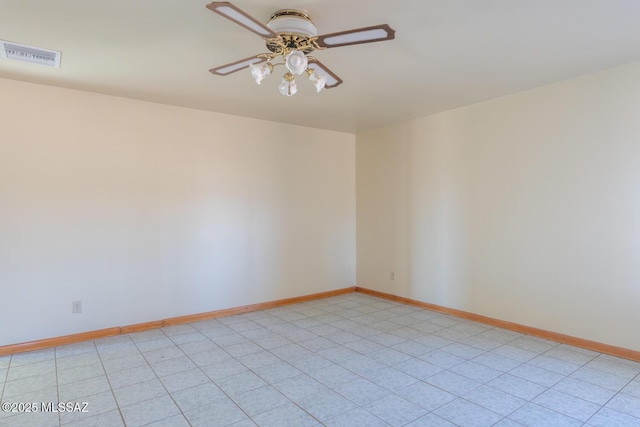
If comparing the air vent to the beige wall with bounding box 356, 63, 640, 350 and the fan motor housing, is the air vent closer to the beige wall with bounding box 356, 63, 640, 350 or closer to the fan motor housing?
the fan motor housing

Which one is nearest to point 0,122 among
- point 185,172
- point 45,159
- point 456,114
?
point 45,159

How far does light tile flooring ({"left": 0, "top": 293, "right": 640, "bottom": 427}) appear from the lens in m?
2.18

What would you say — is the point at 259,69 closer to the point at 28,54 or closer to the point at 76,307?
the point at 28,54

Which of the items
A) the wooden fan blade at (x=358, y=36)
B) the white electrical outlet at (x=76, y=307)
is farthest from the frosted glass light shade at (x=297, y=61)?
the white electrical outlet at (x=76, y=307)

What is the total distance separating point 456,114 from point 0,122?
456cm


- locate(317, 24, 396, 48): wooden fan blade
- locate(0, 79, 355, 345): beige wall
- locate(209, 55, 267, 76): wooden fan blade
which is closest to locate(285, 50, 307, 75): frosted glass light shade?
locate(317, 24, 396, 48): wooden fan blade

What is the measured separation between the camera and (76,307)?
11.3 feet

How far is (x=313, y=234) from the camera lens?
514 cm

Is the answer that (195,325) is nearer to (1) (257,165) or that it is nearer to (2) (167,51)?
(1) (257,165)

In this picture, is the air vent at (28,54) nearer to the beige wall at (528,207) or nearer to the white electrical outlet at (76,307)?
the white electrical outlet at (76,307)

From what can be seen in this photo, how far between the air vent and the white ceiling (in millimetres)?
79

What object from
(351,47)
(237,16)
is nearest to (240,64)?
(237,16)

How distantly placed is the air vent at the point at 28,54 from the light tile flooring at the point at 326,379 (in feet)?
7.92

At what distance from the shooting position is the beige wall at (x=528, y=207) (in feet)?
9.82
